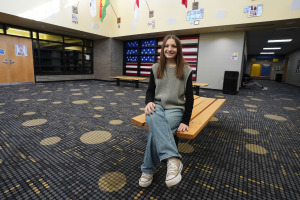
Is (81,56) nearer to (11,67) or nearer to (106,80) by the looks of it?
(106,80)

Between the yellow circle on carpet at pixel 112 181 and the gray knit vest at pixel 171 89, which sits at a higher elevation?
the gray knit vest at pixel 171 89

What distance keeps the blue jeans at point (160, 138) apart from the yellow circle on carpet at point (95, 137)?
917 mm

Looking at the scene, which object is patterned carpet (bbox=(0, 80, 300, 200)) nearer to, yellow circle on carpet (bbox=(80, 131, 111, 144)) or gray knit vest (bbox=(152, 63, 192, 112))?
yellow circle on carpet (bbox=(80, 131, 111, 144))

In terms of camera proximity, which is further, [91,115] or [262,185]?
[91,115]

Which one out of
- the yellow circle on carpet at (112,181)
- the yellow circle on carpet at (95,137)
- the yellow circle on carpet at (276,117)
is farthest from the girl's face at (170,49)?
the yellow circle on carpet at (276,117)

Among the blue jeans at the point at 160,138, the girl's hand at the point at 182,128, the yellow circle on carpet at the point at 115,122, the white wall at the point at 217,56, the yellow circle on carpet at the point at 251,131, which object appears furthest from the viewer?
the white wall at the point at 217,56

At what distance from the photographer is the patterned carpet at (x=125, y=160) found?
4.00 feet

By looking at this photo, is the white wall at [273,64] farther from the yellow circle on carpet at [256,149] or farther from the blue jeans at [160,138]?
the blue jeans at [160,138]

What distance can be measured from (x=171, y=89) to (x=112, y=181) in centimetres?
92

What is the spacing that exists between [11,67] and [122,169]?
26.8 feet

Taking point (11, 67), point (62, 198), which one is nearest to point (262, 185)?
point (62, 198)

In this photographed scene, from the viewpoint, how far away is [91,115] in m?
2.98

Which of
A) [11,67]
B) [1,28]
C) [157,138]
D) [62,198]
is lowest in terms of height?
[62,198]

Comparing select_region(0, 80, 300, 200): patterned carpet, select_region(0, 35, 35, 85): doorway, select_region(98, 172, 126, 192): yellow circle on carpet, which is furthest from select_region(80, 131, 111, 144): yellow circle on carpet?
select_region(0, 35, 35, 85): doorway
